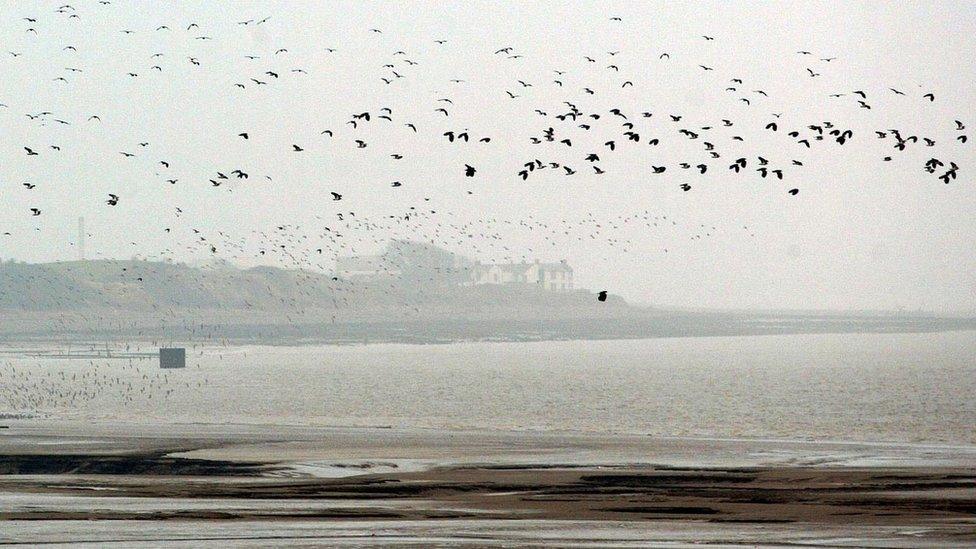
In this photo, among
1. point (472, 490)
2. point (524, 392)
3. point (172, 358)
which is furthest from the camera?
point (172, 358)

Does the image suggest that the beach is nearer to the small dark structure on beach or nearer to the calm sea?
the calm sea

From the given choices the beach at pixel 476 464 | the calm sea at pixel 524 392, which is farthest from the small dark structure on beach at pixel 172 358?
the beach at pixel 476 464

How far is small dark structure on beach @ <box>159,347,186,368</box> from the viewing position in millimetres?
89562

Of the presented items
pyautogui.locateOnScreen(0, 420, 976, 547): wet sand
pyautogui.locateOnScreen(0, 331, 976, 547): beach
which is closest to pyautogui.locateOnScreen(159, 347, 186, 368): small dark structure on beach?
pyautogui.locateOnScreen(0, 331, 976, 547): beach

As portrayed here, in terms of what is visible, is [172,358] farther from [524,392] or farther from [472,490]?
[472,490]

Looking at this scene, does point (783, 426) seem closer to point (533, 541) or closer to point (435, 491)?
point (435, 491)

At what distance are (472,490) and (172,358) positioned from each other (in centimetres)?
6143

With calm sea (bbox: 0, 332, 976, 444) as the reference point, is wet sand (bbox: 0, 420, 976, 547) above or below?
below

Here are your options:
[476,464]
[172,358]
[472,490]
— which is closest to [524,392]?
[172,358]

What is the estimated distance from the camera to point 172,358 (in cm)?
9012

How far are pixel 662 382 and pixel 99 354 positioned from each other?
4486 centimetres

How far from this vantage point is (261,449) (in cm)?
3941

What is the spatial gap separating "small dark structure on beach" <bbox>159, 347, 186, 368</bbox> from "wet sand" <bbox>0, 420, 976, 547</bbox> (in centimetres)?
4595

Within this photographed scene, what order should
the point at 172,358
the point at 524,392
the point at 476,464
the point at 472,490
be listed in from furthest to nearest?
1. the point at 172,358
2. the point at 524,392
3. the point at 476,464
4. the point at 472,490
